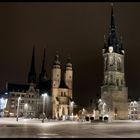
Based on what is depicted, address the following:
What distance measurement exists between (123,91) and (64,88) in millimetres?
31667

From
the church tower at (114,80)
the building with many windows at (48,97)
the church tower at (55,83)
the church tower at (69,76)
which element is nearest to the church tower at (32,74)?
the building with many windows at (48,97)

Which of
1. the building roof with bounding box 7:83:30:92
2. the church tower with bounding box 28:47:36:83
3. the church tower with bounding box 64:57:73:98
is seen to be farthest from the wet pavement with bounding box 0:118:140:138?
the church tower with bounding box 28:47:36:83

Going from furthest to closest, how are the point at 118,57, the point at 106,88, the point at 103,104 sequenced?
the point at 118,57
the point at 106,88
the point at 103,104

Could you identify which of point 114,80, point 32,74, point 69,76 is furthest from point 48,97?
point 114,80

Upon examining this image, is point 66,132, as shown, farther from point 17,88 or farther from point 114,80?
point 17,88

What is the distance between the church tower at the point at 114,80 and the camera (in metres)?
125

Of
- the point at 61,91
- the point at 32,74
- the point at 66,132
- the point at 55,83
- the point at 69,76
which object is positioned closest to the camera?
the point at 66,132

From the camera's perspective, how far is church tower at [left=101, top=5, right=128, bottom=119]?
125 meters

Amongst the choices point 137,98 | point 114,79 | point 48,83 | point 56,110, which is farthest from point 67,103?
point 137,98

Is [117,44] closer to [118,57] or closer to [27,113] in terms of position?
[118,57]

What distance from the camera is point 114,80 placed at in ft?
429

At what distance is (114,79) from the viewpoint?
130750 mm

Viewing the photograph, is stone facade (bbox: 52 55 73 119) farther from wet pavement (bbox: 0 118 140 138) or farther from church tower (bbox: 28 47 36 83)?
wet pavement (bbox: 0 118 140 138)

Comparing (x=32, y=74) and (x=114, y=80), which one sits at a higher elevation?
(x=32, y=74)
